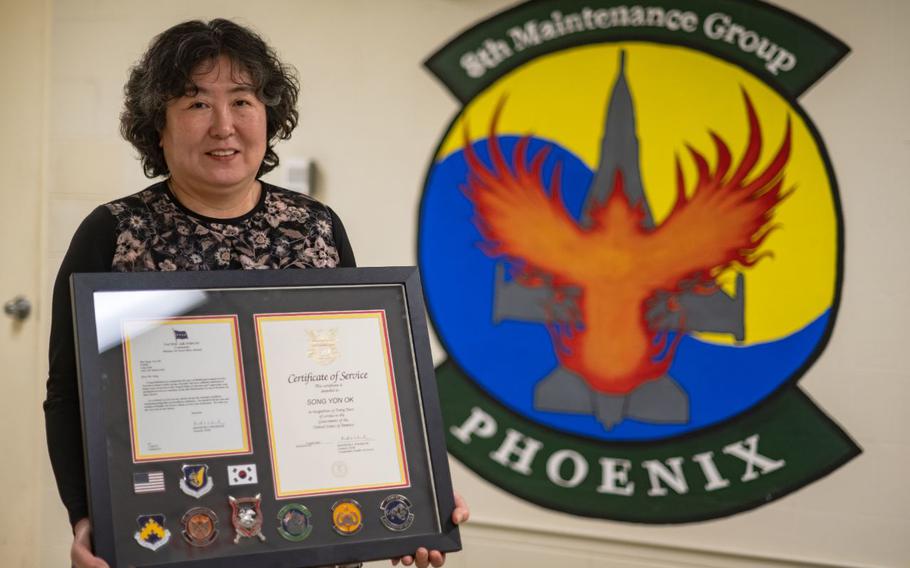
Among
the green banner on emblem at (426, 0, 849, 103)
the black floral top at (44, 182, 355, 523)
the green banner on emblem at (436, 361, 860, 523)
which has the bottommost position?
the green banner on emblem at (436, 361, 860, 523)

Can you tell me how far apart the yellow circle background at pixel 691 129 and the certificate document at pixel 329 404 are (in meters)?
1.61

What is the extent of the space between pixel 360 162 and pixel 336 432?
1.89 m

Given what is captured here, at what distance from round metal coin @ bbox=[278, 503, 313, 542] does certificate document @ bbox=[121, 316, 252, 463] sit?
4.2 inches

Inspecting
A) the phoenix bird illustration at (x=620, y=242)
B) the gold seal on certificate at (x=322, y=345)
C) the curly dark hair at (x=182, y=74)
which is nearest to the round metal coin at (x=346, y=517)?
the gold seal on certificate at (x=322, y=345)

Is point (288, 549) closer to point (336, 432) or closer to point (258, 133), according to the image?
point (336, 432)

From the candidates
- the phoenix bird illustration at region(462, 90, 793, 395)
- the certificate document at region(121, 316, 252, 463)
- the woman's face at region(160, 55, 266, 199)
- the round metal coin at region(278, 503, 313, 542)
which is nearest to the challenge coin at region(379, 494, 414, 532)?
the round metal coin at region(278, 503, 313, 542)

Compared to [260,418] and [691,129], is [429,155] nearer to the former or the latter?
[691,129]

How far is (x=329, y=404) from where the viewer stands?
4.99 feet

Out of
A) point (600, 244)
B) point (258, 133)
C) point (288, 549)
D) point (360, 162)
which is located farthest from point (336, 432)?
point (360, 162)

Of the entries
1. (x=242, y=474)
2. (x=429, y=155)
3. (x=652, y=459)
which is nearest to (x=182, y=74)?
(x=242, y=474)

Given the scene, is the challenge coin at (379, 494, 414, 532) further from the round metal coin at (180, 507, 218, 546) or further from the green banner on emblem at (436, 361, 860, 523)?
the green banner on emblem at (436, 361, 860, 523)

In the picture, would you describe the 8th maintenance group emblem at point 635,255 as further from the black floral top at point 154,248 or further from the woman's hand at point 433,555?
the woman's hand at point 433,555

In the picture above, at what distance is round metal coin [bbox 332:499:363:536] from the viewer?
1458 millimetres

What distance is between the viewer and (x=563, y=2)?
10.0 ft
